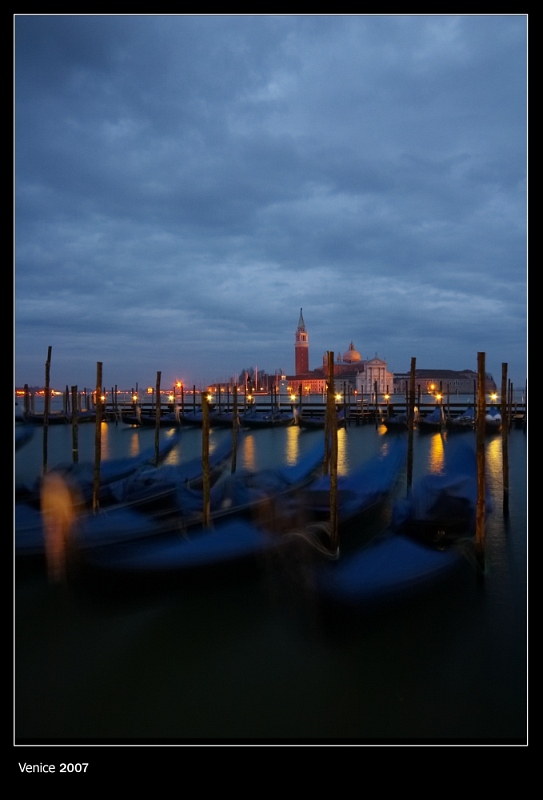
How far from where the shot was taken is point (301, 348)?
8675 cm

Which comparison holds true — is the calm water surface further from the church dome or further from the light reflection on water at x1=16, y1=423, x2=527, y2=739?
the church dome

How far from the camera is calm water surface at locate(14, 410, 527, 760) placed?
397 centimetres

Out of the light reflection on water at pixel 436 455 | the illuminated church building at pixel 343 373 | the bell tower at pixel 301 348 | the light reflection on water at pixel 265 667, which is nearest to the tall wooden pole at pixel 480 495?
the light reflection on water at pixel 265 667

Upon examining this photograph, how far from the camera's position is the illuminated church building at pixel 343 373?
228 feet

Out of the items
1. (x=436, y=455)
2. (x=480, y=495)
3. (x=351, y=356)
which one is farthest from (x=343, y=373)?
(x=480, y=495)

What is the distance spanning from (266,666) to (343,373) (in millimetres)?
70629

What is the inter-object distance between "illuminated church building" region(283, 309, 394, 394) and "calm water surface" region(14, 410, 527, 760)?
5343cm

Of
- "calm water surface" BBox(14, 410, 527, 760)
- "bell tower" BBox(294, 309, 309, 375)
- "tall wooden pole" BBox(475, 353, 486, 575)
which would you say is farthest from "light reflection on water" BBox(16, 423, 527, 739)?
"bell tower" BBox(294, 309, 309, 375)

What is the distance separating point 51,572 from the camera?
6.09 meters

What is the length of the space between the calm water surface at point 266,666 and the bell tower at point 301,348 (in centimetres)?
8000

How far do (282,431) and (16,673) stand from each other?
21722mm

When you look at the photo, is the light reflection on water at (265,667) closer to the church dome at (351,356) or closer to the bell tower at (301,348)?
the bell tower at (301,348)

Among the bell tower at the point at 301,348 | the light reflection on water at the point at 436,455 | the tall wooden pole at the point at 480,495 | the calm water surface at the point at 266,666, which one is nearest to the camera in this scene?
the calm water surface at the point at 266,666
